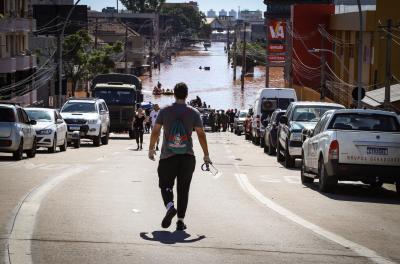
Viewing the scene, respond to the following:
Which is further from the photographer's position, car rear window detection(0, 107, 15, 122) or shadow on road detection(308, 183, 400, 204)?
car rear window detection(0, 107, 15, 122)

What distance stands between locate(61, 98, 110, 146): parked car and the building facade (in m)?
19.4

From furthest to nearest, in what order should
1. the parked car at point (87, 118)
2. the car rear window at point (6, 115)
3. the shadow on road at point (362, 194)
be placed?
1. the parked car at point (87, 118)
2. the car rear window at point (6, 115)
3. the shadow on road at point (362, 194)

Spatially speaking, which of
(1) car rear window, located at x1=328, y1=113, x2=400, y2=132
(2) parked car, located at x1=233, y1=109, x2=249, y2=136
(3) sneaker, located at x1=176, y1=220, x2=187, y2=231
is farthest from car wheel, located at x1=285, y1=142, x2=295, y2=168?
(2) parked car, located at x1=233, y1=109, x2=249, y2=136

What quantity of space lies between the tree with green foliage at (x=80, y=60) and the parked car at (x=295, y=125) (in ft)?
178

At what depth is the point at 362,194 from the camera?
2100 centimetres

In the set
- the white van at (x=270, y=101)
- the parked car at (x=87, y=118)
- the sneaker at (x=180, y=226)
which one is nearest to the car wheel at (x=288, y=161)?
the parked car at (x=87, y=118)

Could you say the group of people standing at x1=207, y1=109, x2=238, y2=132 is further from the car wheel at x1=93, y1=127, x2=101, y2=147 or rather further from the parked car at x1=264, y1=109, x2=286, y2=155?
the parked car at x1=264, y1=109, x2=286, y2=155

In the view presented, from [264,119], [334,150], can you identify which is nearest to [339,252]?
[334,150]

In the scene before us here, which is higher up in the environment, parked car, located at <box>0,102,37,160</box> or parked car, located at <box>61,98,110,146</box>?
parked car, located at <box>0,102,37,160</box>

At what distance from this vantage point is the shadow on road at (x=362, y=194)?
19516 millimetres

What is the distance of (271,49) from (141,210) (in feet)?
321

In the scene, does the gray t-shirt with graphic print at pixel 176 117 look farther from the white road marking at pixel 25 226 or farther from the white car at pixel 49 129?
the white car at pixel 49 129

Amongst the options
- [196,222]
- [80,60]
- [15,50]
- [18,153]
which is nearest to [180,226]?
[196,222]

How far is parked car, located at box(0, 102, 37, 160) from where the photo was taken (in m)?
29.3
